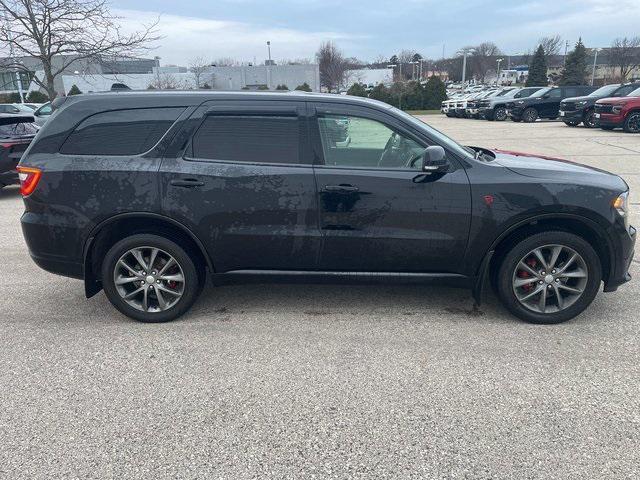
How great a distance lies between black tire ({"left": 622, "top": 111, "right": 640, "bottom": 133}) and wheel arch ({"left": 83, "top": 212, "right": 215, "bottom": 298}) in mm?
19248

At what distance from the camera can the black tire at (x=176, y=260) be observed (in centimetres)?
388

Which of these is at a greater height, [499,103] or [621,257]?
[499,103]

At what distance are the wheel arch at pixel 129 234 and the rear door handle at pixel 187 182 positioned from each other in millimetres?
287

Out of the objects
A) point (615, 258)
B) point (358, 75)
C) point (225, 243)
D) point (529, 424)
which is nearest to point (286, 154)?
point (225, 243)

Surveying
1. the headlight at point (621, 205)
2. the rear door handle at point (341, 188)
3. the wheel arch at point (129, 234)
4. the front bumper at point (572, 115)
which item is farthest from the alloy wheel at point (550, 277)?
the front bumper at point (572, 115)

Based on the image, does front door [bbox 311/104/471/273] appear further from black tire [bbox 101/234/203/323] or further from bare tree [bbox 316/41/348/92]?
bare tree [bbox 316/41/348/92]

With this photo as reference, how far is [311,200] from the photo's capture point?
3.75 m

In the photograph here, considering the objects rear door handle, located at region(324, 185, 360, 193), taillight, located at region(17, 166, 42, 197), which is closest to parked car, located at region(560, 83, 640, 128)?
rear door handle, located at region(324, 185, 360, 193)

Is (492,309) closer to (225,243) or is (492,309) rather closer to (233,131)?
(225,243)

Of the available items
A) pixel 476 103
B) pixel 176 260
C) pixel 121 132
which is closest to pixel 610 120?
pixel 476 103

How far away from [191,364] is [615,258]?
3.33 m

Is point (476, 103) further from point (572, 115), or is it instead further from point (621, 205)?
point (621, 205)

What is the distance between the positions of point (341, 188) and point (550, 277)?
1815 millimetres

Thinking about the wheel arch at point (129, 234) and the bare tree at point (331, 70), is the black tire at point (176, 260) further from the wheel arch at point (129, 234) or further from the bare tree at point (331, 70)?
the bare tree at point (331, 70)
